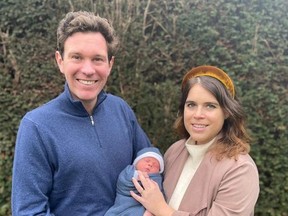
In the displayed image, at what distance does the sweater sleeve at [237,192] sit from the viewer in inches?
83.9

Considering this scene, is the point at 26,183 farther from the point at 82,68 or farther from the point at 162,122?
the point at 162,122

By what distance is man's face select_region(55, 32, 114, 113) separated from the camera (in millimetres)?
2168

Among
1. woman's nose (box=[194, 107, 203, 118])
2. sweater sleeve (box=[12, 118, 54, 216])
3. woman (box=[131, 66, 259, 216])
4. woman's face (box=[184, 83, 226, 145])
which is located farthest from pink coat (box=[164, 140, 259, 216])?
sweater sleeve (box=[12, 118, 54, 216])

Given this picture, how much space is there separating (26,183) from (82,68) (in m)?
0.70

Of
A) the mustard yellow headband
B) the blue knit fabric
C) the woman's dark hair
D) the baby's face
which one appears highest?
the mustard yellow headband

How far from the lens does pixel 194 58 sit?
3.74 metres

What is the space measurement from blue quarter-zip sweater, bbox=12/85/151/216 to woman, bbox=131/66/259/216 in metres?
0.24

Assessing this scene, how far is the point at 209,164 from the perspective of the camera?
2287mm

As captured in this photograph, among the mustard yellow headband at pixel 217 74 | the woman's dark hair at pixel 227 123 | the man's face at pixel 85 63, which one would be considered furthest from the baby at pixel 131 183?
the mustard yellow headband at pixel 217 74

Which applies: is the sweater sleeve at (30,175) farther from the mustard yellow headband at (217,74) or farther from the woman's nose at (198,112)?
the mustard yellow headband at (217,74)

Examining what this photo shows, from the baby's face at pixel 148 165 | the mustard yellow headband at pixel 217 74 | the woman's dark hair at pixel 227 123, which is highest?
the mustard yellow headband at pixel 217 74

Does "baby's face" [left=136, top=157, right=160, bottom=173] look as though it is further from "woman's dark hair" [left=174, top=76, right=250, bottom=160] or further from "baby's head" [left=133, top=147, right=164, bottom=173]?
"woman's dark hair" [left=174, top=76, right=250, bottom=160]

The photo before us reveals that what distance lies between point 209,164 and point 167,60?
1.67 metres

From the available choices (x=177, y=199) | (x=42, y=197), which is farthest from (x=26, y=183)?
(x=177, y=199)
